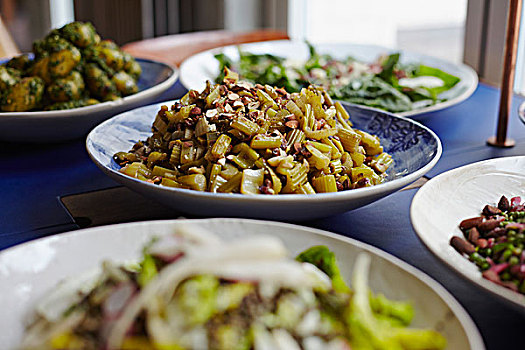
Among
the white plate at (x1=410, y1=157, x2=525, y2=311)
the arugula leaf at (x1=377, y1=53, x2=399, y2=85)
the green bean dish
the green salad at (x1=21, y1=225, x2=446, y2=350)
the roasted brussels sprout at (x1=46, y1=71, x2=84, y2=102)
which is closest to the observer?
the green salad at (x1=21, y1=225, x2=446, y2=350)

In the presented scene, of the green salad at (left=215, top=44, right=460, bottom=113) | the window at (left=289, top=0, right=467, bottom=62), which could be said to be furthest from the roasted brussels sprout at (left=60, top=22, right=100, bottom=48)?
the window at (left=289, top=0, right=467, bottom=62)

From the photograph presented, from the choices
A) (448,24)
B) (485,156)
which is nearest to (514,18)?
(485,156)

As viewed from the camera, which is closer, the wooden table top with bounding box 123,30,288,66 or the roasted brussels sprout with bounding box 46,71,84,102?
the roasted brussels sprout with bounding box 46,71,84,102

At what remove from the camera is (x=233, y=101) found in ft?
3.23

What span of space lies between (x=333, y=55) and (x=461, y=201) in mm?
1402

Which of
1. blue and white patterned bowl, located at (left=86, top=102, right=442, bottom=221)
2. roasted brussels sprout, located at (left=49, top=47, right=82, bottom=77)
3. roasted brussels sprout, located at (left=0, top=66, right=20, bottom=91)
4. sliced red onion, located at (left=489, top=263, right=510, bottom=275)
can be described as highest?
roasted brussels sprout, located at (left=49, top=47, right=82, bottom=77)

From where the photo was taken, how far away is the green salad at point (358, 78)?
1.57 metres

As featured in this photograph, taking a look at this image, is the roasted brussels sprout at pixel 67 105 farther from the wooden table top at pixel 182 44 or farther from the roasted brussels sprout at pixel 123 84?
the wooden table top at pixel 182 44

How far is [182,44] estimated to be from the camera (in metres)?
2.54

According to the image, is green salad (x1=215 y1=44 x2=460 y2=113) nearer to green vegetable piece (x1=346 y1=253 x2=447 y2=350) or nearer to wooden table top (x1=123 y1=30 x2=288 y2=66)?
wooden table top (x1=123 y1=30 x2=288 y2=66)

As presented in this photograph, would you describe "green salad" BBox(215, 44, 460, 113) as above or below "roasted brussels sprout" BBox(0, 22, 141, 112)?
below

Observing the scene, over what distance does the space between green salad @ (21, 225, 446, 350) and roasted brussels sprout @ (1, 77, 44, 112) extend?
0.83 metres

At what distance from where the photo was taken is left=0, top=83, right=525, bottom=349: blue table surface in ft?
2.37

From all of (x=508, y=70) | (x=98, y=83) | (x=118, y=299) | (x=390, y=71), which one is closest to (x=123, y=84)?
(x=98, y=83)
